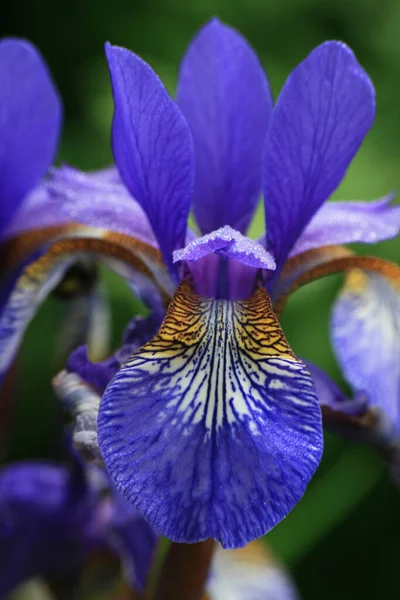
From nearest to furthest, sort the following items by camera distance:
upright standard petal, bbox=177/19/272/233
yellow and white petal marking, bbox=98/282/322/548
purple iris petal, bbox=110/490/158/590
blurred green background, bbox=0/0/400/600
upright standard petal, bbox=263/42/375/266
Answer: yellow and white petal marking, bbox=98/282/322/548 < upright standard petal, bbox=263/42/375/266 < upright standard petal, bbox=177/19/272/233 < purple iris petal, bbox=110/490/158/590 < blurred green background, bbox=0/0/400/600

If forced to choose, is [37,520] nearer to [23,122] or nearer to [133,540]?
[133,540]

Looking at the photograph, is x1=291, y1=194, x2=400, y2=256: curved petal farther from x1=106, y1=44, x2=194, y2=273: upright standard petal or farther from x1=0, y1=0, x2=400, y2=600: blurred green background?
x1=0, y1=0, x2=400, y2=600: blurred green background

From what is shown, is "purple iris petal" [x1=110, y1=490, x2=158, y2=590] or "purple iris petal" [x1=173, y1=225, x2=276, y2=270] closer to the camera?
"purple iris petal" [x1=173, y1=225, x2=276, y2=270]

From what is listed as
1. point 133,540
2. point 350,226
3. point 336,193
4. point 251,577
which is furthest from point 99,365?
point 336,193

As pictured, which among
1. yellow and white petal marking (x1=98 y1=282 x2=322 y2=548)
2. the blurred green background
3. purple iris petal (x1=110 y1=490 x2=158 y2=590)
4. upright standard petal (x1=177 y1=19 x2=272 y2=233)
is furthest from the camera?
the blurred green background

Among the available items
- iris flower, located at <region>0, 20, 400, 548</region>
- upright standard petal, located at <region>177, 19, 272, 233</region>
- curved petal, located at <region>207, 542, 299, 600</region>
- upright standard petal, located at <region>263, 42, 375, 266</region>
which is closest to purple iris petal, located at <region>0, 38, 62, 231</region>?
iris flower, located at <region>0, 20, 400, 548</region>
